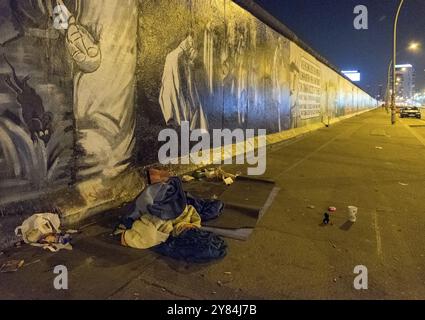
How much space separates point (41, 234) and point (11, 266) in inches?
22.7

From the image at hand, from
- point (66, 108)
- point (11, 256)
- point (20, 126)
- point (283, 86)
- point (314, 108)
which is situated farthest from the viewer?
point (314, 108)

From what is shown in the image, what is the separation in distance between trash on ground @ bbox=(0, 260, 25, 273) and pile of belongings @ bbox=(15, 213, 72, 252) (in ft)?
1.13

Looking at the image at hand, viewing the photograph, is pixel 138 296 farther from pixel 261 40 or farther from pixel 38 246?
pixel 261 40

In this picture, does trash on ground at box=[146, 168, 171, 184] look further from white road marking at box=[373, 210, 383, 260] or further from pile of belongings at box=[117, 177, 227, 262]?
white road marking at box=[373, 210, 383, 260]

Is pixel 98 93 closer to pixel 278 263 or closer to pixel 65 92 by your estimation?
pixel 65 92

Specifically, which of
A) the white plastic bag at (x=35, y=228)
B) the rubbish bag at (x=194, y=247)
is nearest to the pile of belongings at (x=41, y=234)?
the white plastic bag at (x=35, y=228)

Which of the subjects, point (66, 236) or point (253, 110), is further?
point (253, 110)

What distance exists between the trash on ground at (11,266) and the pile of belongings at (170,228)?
98 cm

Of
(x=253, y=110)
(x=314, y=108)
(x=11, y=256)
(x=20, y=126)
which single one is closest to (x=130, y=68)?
(x=20, y=126)

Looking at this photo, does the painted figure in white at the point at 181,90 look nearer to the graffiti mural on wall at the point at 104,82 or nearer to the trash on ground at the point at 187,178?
the graffiti mural on wall at the point at 104,82

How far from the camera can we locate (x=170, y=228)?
395 cm

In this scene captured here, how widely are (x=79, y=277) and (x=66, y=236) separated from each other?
0.86m
